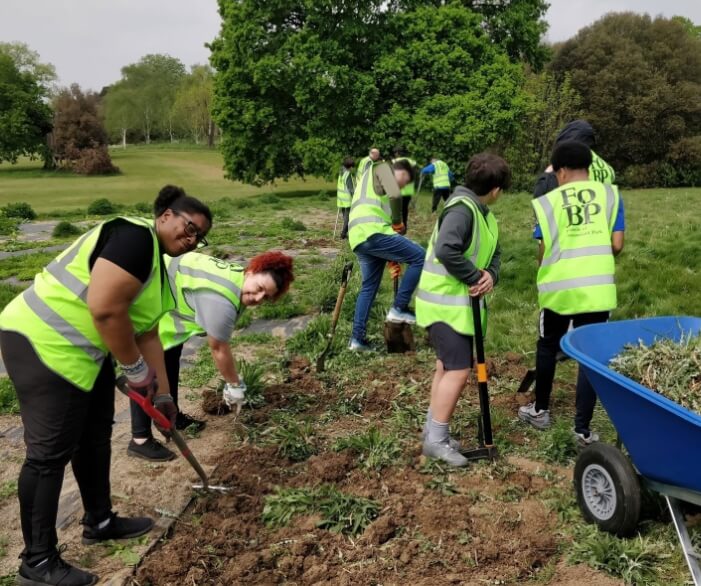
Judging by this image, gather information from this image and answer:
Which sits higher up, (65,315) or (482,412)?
(65,315)

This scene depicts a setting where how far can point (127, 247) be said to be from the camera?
2.39 meters

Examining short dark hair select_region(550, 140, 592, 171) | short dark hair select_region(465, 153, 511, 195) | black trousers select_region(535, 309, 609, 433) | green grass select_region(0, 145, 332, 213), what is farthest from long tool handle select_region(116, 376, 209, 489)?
green grass select_region(0, 145, 332, 213)

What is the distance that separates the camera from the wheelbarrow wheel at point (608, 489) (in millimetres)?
2779

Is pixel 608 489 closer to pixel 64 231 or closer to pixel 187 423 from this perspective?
pixel 187 423

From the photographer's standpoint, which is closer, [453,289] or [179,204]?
[179,204]

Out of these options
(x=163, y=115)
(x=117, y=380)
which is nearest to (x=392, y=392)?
(x=117, y=380)

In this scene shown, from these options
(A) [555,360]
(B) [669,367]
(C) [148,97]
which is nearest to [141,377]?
(B) [669,367]

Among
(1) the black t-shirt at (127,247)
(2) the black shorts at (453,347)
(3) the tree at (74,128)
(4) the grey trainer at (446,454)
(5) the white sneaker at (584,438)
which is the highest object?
(3) the tree at (74,128)

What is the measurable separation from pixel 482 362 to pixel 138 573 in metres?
2.22

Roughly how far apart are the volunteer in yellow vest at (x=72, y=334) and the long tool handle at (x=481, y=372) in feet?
5.48

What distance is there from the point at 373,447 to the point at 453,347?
0.87 meters

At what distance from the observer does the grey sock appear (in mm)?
3668

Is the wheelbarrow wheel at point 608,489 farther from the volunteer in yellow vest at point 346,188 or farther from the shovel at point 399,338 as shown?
the volunteer in yellow vest at point 346,188

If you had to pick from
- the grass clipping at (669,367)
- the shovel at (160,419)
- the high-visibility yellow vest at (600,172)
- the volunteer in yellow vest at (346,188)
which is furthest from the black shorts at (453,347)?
the volunteer in yellow vest at (346,188)
